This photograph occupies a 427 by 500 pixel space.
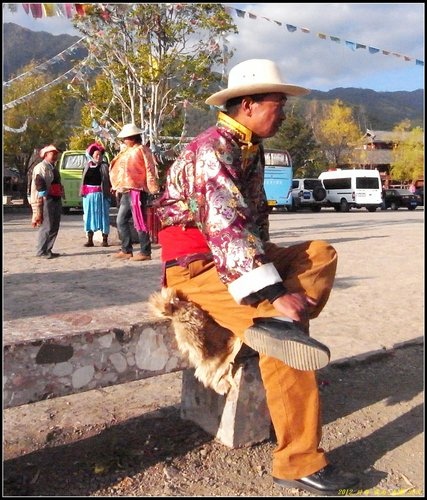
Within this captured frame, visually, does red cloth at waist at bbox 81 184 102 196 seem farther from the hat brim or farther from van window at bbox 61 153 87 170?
van window at bbox 61 153 87 170

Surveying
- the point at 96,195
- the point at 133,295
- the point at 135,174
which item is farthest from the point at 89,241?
the point at 133,295

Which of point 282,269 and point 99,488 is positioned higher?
point 282,269

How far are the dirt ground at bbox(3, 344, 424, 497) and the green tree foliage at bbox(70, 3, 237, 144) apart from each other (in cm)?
1319

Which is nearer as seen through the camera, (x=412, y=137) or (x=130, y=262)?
(x=130, y=262)

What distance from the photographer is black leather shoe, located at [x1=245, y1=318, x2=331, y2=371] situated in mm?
2312

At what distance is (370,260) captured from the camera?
9.47m

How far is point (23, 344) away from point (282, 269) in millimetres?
1144

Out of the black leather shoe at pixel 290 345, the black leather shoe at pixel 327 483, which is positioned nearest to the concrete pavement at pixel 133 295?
the black leather shoe at pixel 290 345

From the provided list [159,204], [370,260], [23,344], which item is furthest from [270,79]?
[370,260]

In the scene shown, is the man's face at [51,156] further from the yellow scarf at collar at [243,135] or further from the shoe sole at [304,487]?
the shoe sole at [304,487]

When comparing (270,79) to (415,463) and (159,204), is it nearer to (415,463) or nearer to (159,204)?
(159,204)

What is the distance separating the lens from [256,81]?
105 inches

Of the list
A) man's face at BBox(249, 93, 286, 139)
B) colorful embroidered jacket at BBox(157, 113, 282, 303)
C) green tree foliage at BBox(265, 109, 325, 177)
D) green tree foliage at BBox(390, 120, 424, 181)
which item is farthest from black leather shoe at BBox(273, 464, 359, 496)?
green tree foliage at BBox(390, 120, 424, 181)

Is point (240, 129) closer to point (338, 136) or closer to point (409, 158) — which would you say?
point (338, 136)
